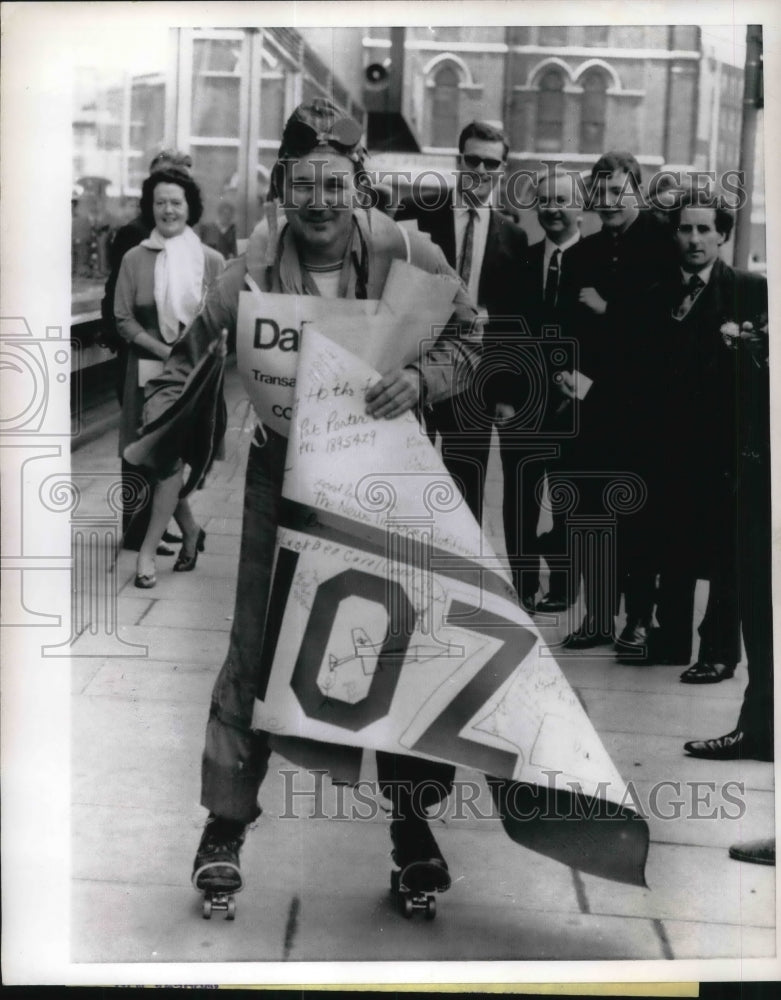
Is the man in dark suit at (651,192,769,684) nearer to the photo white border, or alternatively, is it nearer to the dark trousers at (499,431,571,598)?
the photo white border

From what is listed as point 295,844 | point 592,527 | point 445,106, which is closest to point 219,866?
point 295,844

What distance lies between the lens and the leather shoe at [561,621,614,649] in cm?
344

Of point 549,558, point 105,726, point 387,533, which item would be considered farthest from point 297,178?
point 105,726

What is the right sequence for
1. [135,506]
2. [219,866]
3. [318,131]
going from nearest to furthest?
[318,131]
[219,866]
[135,506]

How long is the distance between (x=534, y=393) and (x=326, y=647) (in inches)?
33.3

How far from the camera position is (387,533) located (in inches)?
132

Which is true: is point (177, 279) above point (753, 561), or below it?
above

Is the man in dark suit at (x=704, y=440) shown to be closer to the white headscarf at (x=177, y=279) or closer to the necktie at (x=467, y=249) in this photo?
the necktie at (x=467, y=249)

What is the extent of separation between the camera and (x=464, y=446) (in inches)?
133

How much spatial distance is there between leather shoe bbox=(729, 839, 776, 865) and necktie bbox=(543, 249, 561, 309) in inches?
59.8

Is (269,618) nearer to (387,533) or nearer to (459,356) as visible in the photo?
(387,533)

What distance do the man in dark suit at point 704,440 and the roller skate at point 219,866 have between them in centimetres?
121

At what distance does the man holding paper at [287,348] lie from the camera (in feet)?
10.7

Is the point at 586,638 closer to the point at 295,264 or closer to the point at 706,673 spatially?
the point at 706,673
